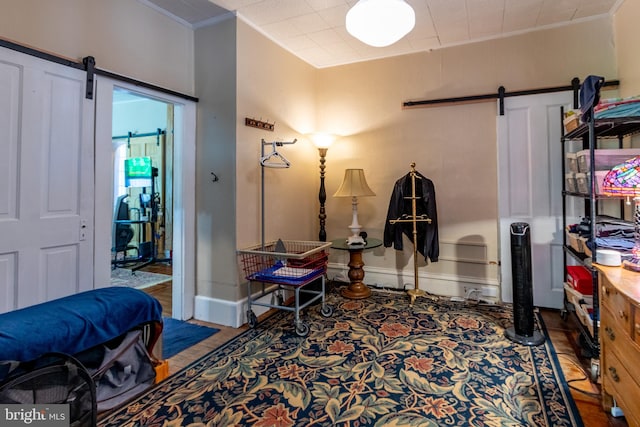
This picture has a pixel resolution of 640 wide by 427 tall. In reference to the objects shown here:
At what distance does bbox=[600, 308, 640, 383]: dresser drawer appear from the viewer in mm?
1374

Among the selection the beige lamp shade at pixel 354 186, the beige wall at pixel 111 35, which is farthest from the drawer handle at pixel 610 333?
the beige wall at pixel 111 35

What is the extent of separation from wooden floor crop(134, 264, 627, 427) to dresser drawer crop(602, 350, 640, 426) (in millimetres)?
150

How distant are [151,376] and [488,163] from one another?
3.46 m

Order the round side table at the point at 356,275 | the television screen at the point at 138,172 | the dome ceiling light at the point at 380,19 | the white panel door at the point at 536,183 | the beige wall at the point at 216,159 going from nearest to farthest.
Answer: the dome ceiling light at the point at 380,19 → the beige wall at the point at 216,159 → the white panel door at the point at 536,183 → the round side table at the point at 356,275 → the television screen at the point at 138,172

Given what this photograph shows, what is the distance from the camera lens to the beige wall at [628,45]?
2.55 metres

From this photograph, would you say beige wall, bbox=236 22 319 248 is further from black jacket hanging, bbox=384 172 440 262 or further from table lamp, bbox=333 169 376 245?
black jacket hanging, bbox=384 172 440 262

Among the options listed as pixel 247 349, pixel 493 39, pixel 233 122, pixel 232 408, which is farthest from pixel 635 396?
pixel 493 39

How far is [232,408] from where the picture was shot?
5.90 ft

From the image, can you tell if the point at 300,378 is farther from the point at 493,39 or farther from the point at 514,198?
the point at 493,39

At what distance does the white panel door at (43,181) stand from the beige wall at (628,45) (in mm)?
4067

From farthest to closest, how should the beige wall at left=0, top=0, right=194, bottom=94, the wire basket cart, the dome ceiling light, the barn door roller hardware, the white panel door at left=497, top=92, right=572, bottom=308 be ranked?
the white panel door at left=497, top=92, right=572, bottom=308 → the barn door roller hardware → the wire basket cart → the beige wall at left=0, top=0, right=194, bottom=94 → the dome ceiling light

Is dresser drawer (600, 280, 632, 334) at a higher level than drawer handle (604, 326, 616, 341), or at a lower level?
higher

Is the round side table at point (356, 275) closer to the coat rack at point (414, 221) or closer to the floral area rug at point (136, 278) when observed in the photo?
the coat rack at point (414, 221)

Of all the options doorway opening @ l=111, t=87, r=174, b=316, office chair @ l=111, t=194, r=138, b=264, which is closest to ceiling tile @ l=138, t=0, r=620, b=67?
doorway opening @ l=111, t=87, r=174, b=316
